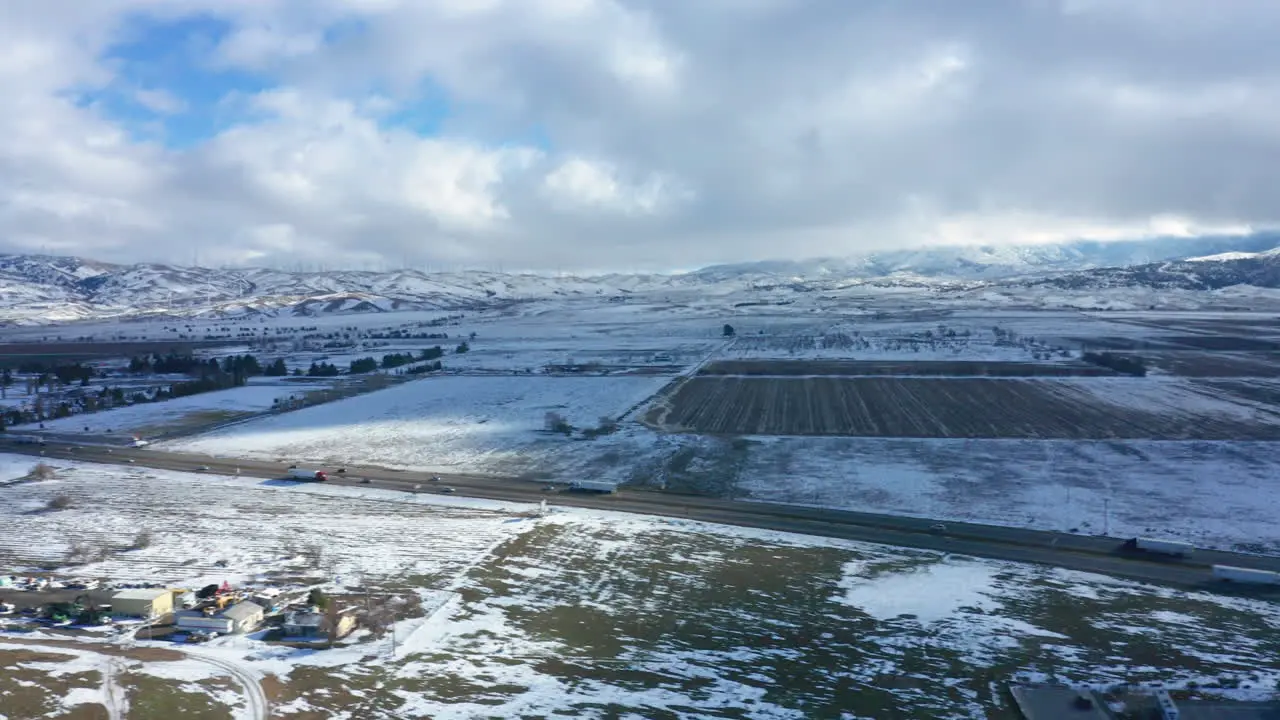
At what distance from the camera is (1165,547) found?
24953 mm

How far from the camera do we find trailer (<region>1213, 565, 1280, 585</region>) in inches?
890

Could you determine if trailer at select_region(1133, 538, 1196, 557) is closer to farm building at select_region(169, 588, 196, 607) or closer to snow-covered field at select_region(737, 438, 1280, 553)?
snow-covered field at select_region(737, 438, 1280, 553)

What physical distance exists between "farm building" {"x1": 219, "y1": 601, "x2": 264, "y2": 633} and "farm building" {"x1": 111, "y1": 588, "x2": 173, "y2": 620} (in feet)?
6.51

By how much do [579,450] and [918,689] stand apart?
2589cm

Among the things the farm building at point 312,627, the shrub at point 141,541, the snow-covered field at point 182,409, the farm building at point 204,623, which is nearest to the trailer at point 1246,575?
the farm building at point 312,627

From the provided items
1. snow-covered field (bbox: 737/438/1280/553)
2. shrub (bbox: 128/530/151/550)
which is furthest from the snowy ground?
snow-covered field (bbox: 737/438/1280/553)

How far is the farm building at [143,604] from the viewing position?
68.4 ft

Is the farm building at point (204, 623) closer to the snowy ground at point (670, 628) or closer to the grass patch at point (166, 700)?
the snowy ground at point (670, 628)

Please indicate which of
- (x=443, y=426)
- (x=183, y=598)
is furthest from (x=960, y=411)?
(x=183, y=598)

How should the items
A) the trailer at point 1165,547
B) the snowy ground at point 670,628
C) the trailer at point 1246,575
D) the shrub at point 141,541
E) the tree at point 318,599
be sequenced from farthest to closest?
1. the shrub at point 141,541
2. the trailer at point 1165,547
3. the trailer at point 1246,575
4. the tree at point 318,599
5. the snowy ground at point 670,628

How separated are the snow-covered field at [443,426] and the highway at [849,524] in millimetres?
2708

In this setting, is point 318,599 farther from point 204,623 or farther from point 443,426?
point 443,426

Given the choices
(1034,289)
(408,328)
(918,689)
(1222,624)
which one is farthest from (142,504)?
(1034,289)

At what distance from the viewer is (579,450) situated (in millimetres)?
41031
